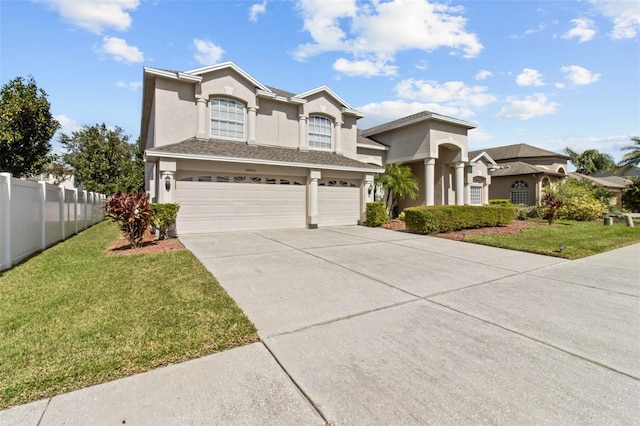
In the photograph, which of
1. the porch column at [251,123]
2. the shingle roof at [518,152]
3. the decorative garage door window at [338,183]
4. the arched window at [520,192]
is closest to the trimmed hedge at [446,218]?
the decorative garage door window at [338,183]

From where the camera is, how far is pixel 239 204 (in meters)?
12.6

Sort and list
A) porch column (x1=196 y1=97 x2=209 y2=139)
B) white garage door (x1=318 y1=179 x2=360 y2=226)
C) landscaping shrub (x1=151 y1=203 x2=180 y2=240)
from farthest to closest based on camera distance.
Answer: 1. white garage door (x1=318 y1=179 x2=360 y2=226)
2. porch column (x1=196 y1=97 x2=209 y2=139)
3. landscaping shrub (x1=151 y1=203 x2=180 y2=240)

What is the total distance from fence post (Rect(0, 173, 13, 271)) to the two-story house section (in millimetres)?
4502

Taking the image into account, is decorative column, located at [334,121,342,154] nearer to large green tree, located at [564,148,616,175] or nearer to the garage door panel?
the garage door panel

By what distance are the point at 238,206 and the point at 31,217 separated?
639cm

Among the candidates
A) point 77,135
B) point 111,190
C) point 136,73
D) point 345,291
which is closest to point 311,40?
point 136,73

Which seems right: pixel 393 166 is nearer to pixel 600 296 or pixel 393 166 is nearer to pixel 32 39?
pixel 600 296

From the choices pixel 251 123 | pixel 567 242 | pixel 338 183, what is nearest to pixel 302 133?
pixel 251 123

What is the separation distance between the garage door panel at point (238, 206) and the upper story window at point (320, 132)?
3.47 metres

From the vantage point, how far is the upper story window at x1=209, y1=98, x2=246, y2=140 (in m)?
13.4

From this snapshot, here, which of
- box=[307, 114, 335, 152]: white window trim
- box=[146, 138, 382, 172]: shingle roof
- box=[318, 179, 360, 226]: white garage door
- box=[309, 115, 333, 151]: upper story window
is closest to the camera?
box=[146, 138, 382, 172]: shingle roof

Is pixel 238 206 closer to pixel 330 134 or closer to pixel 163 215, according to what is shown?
pixel 163 215

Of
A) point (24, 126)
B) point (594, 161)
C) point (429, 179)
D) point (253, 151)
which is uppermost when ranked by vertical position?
point (594, 161)

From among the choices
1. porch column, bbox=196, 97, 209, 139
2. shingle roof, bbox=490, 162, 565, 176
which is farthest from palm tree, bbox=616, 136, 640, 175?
porch column, bbox=196, 97, 209, 139
